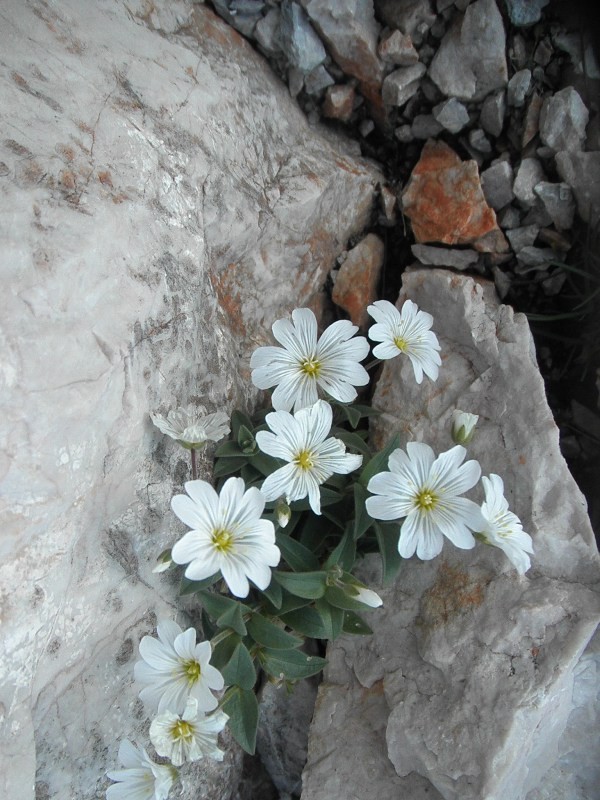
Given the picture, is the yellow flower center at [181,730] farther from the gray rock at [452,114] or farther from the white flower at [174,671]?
the gray rock at [452,114]

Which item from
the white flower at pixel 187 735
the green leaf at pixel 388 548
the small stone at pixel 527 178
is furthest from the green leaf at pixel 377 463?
the small stone at pixel 527 178

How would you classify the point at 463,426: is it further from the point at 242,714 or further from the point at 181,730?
the point at 181,730

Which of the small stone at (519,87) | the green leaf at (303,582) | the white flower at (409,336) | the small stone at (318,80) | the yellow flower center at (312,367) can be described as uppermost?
the small stone at (519,87)

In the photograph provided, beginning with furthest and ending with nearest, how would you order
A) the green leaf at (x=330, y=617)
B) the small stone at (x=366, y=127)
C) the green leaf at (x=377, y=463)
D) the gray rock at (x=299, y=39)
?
1. the small stone at (x=366, y=127)
2. the gray rock at (x=299, y=39)
3. the green leaf at (x=377, y=463)
4. the green leaf at (x=330, y=617)

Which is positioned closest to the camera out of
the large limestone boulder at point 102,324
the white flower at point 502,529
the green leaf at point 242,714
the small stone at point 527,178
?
the large limestone boulder at point 102,324

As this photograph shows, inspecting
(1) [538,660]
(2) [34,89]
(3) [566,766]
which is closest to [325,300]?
(2) [34,89]

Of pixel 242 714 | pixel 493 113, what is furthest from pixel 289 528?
pixel 493 113

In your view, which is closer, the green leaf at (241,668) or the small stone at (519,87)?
the green leaf at (241,668)
